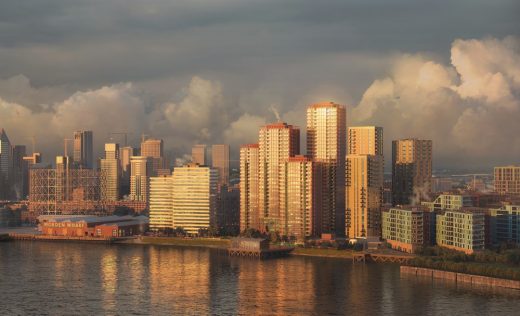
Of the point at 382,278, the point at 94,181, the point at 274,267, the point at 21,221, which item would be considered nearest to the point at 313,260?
the point at 274,267

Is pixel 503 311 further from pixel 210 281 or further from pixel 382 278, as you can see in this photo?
pixel 210 281

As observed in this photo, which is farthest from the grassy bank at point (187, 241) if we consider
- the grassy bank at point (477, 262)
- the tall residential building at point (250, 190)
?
the grassy bank at point (477, 262)

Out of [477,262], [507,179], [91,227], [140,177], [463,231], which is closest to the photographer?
[477,262]

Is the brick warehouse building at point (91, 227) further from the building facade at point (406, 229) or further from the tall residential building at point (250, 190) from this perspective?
the building facade at point (406, 229)

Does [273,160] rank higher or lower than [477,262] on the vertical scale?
higher

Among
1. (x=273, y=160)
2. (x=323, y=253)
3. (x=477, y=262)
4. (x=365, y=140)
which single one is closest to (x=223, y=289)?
(x=477, y=262)

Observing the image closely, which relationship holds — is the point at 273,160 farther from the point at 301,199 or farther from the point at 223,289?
the point at 223,289
